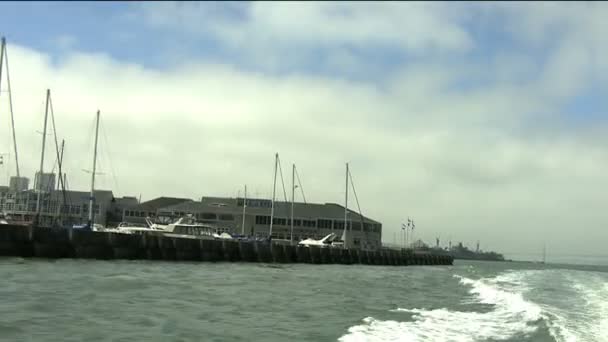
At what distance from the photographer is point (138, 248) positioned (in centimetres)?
4709

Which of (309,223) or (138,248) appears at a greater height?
(309,223)

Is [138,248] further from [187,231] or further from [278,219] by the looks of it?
[278,219]

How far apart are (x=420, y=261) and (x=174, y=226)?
56.6 meters

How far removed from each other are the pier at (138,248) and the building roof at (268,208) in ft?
176

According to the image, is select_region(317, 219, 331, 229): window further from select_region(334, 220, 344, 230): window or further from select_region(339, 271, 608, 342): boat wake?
select_region(339, 271, 608, 342): boat wake

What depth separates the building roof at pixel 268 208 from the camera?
129 meters

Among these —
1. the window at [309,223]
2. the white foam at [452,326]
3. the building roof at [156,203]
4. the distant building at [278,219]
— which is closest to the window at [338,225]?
the distant building at [278,219]

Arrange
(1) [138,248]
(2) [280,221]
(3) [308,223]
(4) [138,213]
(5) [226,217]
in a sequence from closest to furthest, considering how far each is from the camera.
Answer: (1) [138,248]
(5) [226,217]
(2) [280,221]
(3) [308,223]
(4) [138,213]

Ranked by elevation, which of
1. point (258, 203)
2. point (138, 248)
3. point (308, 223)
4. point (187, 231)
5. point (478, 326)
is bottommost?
point (478, 326)

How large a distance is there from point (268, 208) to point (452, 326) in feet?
365

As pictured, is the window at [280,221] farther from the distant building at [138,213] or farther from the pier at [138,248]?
the pier at [138,248]

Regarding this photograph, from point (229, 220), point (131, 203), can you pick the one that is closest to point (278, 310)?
point (229, 220)

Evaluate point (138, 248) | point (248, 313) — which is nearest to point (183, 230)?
point (138, 248)

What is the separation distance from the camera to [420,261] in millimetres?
111000
